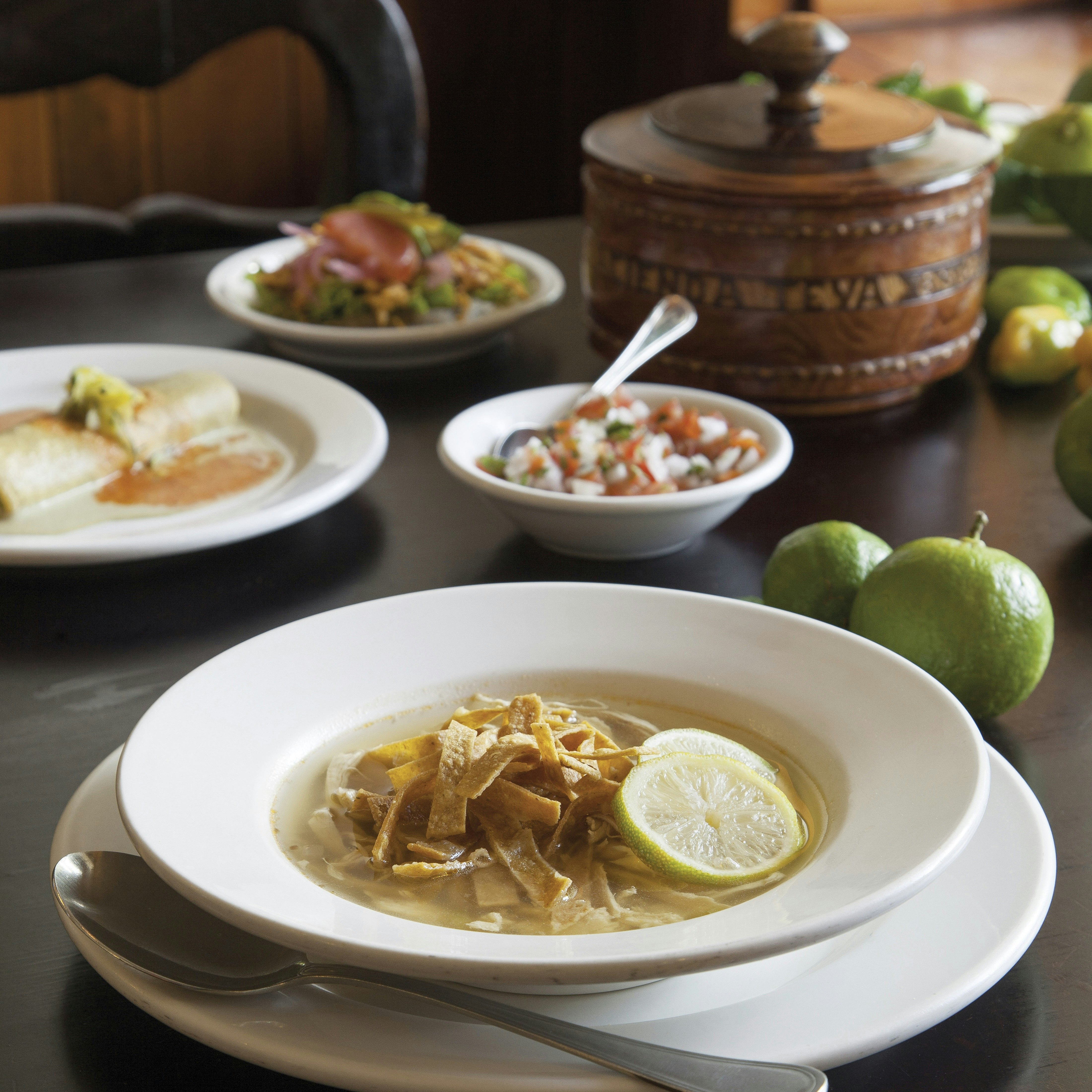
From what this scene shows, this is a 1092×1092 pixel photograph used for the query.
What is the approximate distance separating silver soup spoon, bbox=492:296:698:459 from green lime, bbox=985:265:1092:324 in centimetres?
46

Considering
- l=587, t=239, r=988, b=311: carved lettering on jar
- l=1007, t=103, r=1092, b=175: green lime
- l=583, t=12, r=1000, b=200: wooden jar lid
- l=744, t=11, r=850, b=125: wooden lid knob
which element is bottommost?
l=587, t=239, r=988, b=311: carved lettering on jar

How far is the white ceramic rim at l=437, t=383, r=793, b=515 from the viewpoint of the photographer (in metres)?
1.03

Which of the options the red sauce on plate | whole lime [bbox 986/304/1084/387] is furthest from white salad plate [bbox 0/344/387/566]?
whole lime [bbox 986/304/1084/387]

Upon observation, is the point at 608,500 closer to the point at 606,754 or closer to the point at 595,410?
the point at 595,410

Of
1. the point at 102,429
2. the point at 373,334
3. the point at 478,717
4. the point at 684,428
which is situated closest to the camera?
the point at 478,717

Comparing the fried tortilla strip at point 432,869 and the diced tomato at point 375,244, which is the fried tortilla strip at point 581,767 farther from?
the diced tomato at point 375,244

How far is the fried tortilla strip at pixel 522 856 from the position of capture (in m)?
0.63

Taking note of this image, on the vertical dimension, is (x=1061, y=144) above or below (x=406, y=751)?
above

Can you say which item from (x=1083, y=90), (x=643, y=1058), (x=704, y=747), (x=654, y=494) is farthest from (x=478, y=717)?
(x=1083, y=90)

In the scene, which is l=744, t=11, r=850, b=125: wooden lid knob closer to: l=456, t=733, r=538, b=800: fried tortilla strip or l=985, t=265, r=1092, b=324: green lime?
l=985, t=265, r=1092, b=324: green lime

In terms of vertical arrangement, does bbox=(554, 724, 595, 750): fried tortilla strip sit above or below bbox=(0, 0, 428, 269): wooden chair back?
below

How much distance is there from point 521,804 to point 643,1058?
180 mm

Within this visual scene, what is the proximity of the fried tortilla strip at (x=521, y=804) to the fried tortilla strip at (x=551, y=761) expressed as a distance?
0.01 meters

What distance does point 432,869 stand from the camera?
0.64 m
